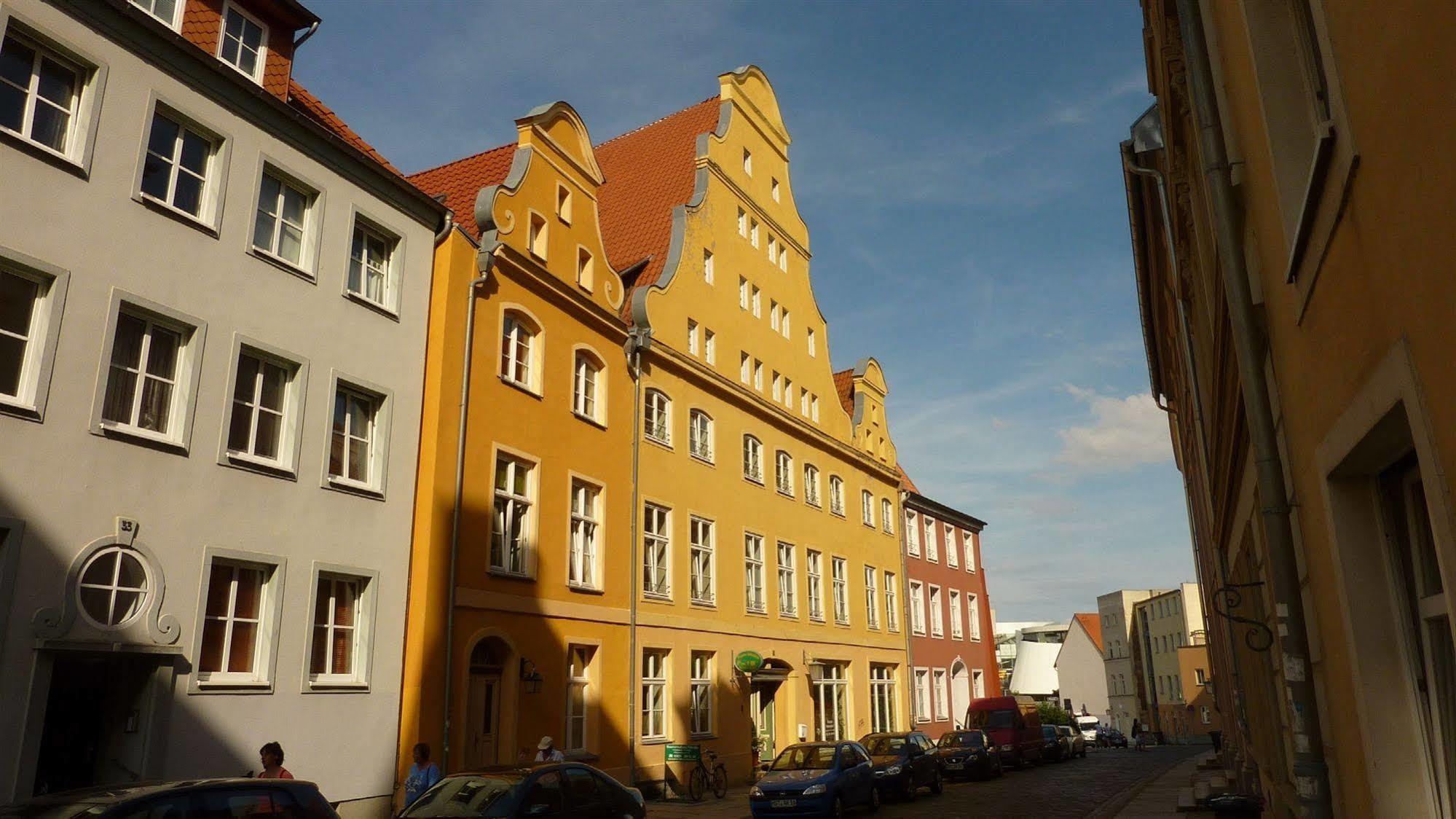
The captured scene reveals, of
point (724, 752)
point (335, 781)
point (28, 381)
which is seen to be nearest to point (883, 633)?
point (724, 752)

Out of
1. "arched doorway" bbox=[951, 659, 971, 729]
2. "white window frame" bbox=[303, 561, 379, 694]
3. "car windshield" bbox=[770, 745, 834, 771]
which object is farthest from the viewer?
"arched doorway" bbox=[951, 659, 971, 729]

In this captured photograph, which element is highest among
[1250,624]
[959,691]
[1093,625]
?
[1093,625]

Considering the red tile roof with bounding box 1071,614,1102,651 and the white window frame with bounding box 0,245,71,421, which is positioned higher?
the red tile roof with bounding box 1071,614,1102,651

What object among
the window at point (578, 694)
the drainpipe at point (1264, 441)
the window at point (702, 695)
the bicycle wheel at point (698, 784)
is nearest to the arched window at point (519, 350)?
the window at point (578, 694)

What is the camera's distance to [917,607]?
4003cm

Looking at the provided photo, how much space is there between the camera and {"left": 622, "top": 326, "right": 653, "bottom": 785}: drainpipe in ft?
72.0

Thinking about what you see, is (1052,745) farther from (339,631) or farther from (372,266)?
(372,266)

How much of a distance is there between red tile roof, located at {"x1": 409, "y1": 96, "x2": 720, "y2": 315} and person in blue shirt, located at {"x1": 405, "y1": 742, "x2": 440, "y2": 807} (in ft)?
40.2

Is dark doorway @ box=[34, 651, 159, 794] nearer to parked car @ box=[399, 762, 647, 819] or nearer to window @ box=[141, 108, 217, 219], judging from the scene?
parked car @ box=[399, 762, 647, 819]

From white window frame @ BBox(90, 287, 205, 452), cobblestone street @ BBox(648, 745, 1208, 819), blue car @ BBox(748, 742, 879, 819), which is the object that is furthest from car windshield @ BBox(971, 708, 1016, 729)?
white window frame @ BBox(90, 287, 205, 452)

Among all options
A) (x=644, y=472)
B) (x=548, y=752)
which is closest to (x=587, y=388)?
(x=644, y=472)

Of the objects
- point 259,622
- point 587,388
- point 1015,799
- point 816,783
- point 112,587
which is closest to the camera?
point 112,587

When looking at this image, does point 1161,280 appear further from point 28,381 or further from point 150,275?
point 28,381

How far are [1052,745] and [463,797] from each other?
109ft
